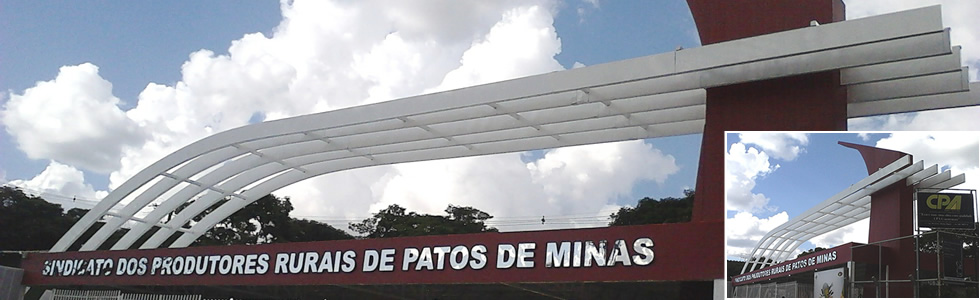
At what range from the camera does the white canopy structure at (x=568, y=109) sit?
13898 millimetres

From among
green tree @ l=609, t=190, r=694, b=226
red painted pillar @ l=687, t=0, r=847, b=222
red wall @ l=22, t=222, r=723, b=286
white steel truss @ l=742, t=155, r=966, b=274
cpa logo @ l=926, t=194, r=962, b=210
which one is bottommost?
red wall @ l=22, t=222, r=723, b=286

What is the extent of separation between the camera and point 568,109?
19172 mm

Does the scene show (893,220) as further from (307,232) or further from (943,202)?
(307,232)

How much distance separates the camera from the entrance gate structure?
1398 cm

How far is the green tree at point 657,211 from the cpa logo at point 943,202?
85.1 ft

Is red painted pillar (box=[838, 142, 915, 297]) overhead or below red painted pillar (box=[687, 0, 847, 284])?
below

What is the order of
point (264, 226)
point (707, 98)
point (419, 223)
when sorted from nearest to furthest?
1. point (707, 98)
2. point (264, 226)
3. point (419, 223)

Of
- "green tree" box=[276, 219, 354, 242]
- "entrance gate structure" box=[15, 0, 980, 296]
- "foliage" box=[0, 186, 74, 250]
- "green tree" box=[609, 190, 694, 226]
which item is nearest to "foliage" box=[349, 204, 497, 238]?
"green tree" box=[276, 219, 354, 242]

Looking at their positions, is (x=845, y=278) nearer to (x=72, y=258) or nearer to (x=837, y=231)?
(x=837, y=231)

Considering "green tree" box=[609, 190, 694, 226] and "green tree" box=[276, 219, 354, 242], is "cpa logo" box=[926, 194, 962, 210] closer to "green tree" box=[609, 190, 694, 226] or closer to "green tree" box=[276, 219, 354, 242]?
"green tree" box=[609, 190, 694, 226]

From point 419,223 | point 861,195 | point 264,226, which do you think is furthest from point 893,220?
point 264,226

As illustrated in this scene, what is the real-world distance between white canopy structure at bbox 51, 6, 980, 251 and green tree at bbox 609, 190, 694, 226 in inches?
907

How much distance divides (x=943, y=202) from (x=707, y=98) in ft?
16.9

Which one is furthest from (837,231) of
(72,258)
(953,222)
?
(72,258)
